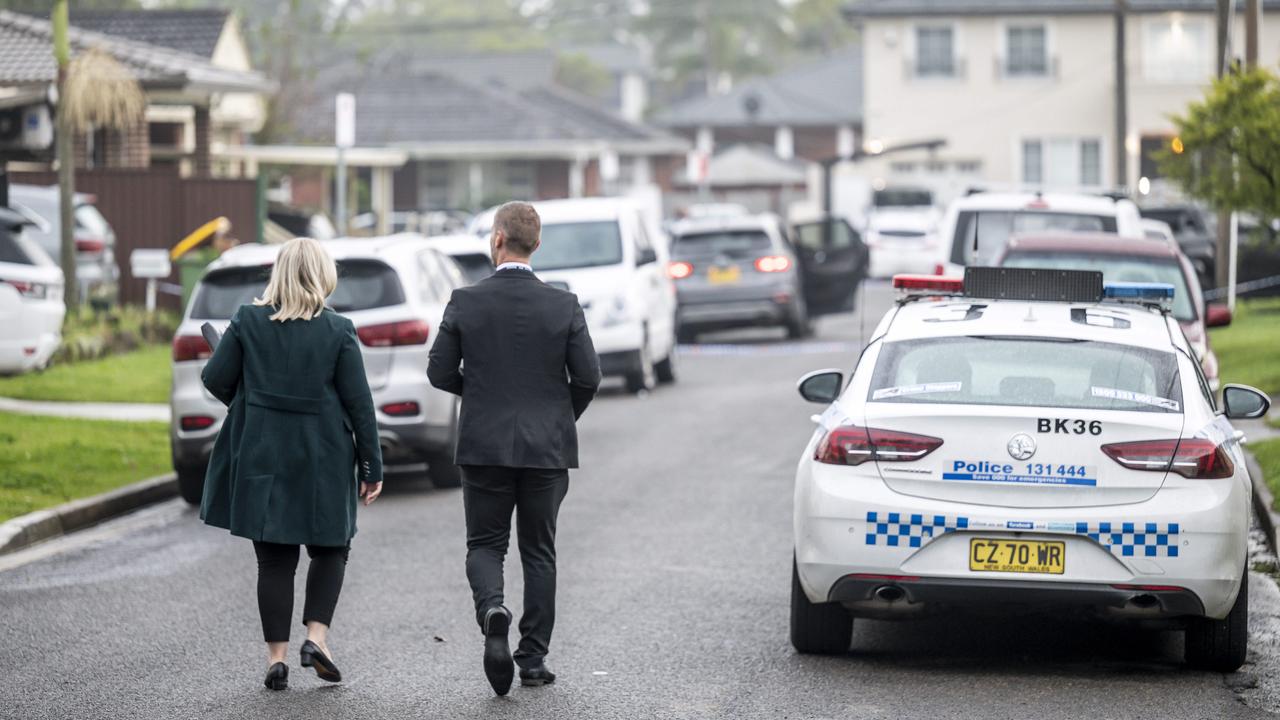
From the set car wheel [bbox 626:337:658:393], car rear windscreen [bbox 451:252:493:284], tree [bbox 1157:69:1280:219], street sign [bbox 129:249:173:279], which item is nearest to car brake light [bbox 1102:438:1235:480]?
tree [bbox 1157:69:1280:219]

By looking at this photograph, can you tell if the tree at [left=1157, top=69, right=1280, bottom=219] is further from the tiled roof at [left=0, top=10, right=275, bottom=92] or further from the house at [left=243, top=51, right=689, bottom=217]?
the house at [left=243, top=51, right=689, bottom=217]

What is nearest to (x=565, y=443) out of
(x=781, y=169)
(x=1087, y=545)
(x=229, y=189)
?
(x=1087, y=545)

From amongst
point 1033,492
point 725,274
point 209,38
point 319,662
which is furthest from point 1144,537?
point 209,38

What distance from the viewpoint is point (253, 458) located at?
771cm

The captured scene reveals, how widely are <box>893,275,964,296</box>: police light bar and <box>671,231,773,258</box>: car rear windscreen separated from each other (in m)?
17.3

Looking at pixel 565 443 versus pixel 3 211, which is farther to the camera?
pixel 3 211

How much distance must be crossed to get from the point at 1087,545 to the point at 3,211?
37.7ft

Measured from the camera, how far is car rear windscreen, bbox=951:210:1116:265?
691 inches

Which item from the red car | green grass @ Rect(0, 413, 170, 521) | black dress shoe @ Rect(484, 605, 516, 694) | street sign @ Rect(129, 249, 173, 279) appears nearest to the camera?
black dress shoe @ Rect(484, 605, 516, 694)

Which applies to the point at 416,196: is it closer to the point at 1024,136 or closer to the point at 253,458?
the point at 1024,136

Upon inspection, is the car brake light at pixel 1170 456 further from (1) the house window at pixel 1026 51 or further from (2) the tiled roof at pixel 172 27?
(1) the house window at pixel 1026 51

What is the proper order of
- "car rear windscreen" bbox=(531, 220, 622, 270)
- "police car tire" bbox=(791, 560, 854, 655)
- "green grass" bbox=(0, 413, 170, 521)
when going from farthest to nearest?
"car rear windscreen" bbox=(531, 220, 622, 270) → "green grass" bbox=(0, 413, 170, 521) → "police car tire" bbox=(791, 560, 854, 655)

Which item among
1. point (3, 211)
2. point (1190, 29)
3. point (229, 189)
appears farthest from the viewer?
point (1190, 29)

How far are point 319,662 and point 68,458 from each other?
7157 mm
